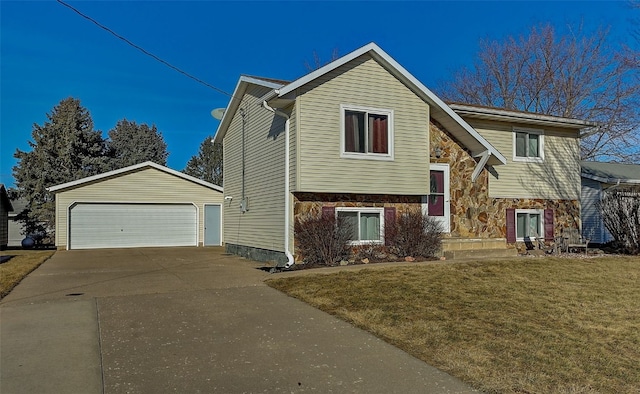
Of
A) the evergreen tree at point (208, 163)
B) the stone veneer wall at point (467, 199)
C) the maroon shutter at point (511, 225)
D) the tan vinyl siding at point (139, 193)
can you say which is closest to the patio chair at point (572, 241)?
the maroon shutter at point (511, 225)

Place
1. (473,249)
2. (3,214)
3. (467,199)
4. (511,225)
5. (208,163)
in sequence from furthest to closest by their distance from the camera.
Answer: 1. (208,163)
2. (3,214)
3. (511,225)
4. (467,199)
5. (473,249)

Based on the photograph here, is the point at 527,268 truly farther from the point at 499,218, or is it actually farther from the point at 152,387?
the point at 152,387

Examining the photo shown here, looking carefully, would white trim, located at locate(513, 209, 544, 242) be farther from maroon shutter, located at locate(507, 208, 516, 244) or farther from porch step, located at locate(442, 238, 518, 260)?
porch step, located at locate(442, 238, 518, 260)

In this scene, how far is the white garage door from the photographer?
21266 millimetres

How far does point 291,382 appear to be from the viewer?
417 cm

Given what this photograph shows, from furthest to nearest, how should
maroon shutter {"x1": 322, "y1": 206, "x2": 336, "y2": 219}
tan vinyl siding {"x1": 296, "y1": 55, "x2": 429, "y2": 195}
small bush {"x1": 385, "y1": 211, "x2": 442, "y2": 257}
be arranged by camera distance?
small bush {"x1": 385, "y1": 211, "x2": 442, "y2": 257} → maroon shutter {"x1": 322, "y1": 206, "x2": 336, "y2": 219} → tan vinyl siding {"x1": 296, "y1": 55, "x2": 429, "y2": 195}

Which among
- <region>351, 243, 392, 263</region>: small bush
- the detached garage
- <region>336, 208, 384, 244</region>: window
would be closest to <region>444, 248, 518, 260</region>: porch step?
<region>351, 243, 392, 263</region>: small bush

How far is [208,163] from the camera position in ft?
163

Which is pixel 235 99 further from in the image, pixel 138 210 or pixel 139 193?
pixel 138 210

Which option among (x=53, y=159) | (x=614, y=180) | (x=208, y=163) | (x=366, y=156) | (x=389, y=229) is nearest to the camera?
(x=366, y=156)

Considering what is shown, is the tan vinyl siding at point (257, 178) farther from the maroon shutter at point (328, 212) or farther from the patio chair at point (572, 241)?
the patio chair at point (572, 241)

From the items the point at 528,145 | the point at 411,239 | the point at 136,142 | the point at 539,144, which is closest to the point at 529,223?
the point at 528,145

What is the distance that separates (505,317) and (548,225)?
11.7m

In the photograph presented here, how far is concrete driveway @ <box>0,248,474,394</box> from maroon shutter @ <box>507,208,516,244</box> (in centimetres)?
1046
